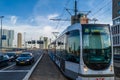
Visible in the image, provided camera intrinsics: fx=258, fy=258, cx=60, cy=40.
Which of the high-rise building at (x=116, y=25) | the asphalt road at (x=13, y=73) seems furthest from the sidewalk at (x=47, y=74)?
the high-rise building at (x=116, y=25)

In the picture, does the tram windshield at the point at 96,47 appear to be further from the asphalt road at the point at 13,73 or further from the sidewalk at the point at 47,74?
the asphalt road at the point at 13,73

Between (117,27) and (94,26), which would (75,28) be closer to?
(94,26)

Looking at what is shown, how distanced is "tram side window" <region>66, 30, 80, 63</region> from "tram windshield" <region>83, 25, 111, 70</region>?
547 mm

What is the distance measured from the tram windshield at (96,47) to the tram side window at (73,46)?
547mm

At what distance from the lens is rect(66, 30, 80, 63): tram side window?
534 inches

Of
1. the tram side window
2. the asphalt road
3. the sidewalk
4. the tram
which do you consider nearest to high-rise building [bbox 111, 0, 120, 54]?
the sidewalk

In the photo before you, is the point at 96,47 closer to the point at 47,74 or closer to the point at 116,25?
the point at 47,74

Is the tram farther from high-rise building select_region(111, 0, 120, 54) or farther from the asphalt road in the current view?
high-rise building select_region(111, 0, 120, 54)

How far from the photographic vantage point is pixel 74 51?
1401cm

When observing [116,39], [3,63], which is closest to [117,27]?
[116,39]

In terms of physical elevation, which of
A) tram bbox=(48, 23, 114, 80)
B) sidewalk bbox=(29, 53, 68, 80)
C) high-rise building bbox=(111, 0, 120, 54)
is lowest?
sidewalk bbox=(29, 53, 68, 80)

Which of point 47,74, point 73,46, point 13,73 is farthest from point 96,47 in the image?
point 13,73

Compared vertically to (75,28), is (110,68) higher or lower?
lower

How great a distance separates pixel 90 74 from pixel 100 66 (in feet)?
2.18
